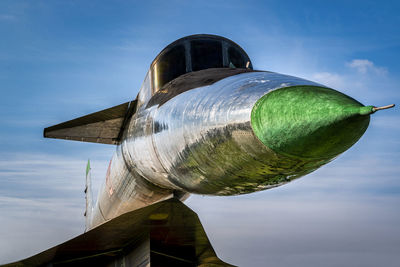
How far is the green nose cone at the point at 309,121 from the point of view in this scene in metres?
2.47

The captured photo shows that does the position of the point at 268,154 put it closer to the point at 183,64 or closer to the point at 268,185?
the point at 268,185

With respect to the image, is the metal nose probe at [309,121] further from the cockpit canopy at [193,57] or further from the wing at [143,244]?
the wing at [143,244]

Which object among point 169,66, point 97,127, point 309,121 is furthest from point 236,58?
point 309,121

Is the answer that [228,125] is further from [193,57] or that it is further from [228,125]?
Result: [193,57]

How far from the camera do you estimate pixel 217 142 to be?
10.00 ft

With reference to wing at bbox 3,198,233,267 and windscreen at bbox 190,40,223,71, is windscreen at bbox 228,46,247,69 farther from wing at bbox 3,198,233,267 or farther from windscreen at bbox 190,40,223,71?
wing at bbox 3,198,233,267

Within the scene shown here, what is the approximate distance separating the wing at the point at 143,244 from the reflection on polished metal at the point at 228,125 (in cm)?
54

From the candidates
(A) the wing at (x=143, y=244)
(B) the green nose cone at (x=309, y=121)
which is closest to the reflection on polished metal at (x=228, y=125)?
(B) the green nose cone at (x=309, y=121)

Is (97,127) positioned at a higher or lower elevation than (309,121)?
higher

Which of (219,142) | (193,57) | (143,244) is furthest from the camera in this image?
(143,244)

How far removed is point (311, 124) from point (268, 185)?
0.94m

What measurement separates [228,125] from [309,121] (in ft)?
Result: 2.07

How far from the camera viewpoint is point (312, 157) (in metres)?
2.73

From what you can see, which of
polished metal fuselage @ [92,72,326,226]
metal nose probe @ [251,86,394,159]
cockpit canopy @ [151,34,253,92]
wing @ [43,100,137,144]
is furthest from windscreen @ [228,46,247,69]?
metal nose probe @ [251,86,394,159]
